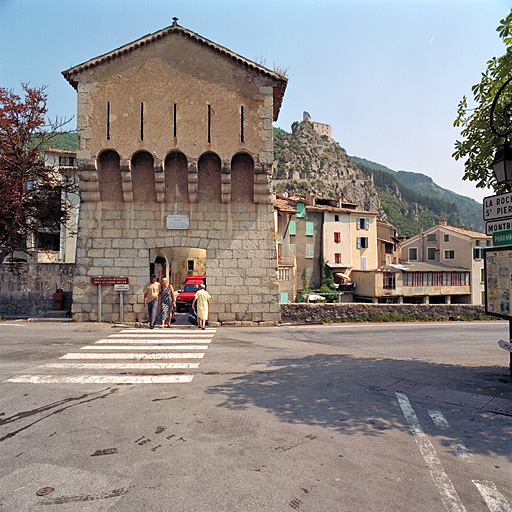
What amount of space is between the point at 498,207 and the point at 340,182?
140 m

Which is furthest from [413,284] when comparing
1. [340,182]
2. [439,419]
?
[340,182]

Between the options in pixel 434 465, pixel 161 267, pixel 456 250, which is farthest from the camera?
pixel 456 250

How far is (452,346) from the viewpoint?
431 inches

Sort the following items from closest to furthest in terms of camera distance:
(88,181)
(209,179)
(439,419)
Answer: (439,419) < (88,181) < (209,179)

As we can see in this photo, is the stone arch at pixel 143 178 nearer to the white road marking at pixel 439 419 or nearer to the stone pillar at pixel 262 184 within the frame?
the stone pillar at pixel 262 184

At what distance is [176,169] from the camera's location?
14492 millimetres

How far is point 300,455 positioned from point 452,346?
8.33m

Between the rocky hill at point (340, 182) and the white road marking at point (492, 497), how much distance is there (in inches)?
4627

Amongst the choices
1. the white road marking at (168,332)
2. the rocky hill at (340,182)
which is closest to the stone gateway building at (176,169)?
the white road marking at (168,332)

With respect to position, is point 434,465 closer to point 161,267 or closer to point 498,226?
point 498,226

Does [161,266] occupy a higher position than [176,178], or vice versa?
A: [176,178]

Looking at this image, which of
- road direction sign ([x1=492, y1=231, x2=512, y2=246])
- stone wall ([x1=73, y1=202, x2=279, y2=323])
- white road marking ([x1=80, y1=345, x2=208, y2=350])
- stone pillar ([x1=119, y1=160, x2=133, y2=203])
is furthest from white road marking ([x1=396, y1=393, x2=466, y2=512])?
stone pillar ([x1=119, y1=160, x2=133, y2=203])

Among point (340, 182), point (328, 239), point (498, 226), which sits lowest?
point (498, 226)

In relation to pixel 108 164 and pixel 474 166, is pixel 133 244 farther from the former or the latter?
pixel 474 166
